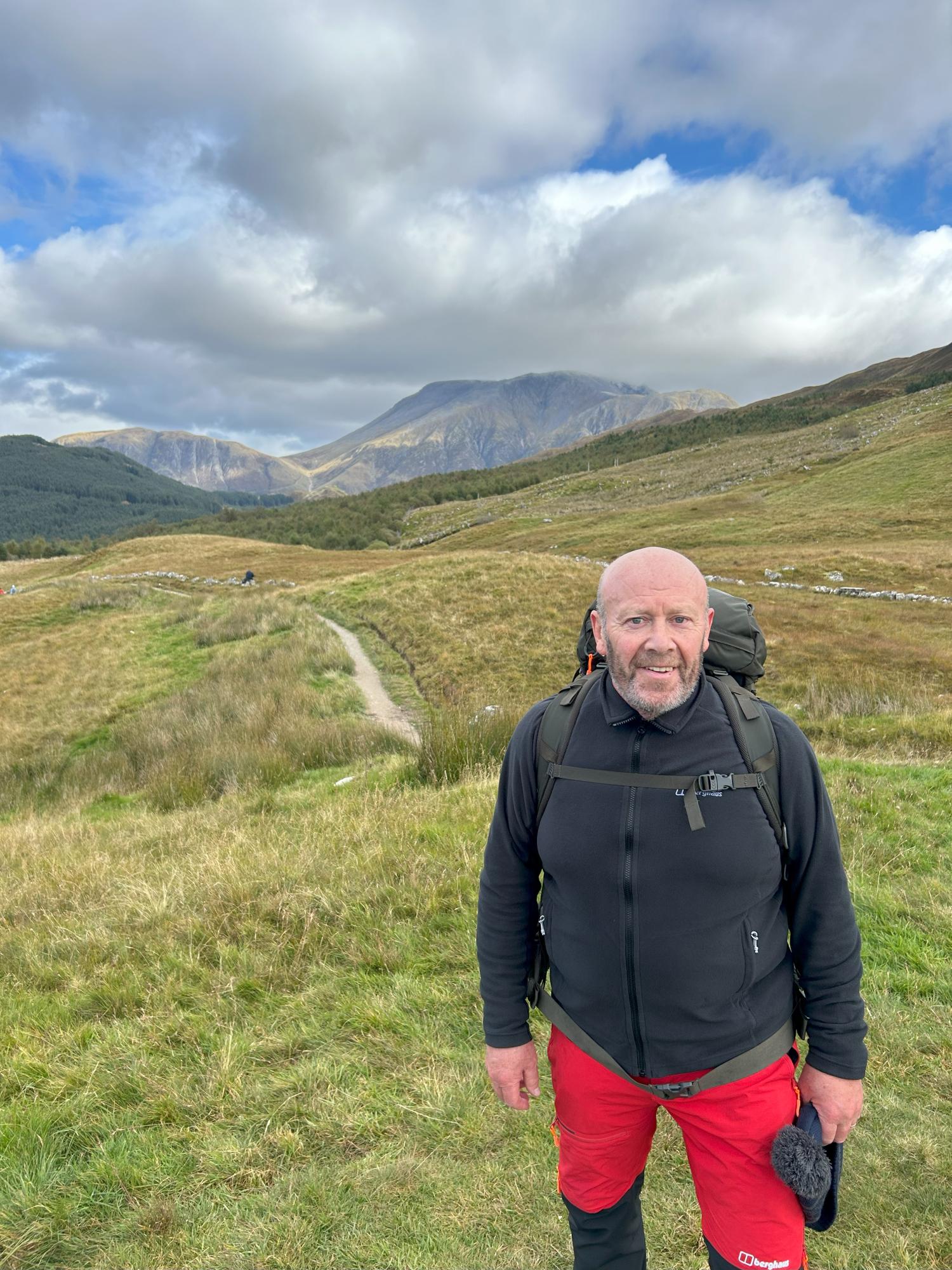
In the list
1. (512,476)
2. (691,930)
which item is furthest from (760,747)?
(512,476)

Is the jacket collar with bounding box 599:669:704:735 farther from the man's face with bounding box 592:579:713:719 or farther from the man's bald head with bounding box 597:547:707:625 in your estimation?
the man's bald head with bounding box 597:547:707:625

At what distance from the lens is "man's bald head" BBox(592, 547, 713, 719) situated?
1981mm

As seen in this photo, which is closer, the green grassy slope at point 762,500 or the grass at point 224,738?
the grass at point 224,738

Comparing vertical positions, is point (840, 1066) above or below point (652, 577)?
below

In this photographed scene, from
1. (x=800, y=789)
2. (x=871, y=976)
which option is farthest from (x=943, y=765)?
(x=800, y=789)

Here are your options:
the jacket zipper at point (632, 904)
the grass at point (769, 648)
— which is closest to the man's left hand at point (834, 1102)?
the jacket zipper at point (632, 904)

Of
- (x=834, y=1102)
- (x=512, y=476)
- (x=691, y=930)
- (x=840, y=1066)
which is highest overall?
(x=512, y=476)

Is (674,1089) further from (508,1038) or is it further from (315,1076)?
(315,1076)

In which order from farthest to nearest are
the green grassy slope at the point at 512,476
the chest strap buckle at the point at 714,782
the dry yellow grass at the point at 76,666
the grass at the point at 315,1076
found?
the green grassy slope at the point at 512,476 < the dry yellow grass at the point at 76,666 < the grass at the point at 315,1076 < the chest strap buckle at the point at 714,782

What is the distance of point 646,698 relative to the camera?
1.99 meters

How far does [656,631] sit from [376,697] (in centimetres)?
1325

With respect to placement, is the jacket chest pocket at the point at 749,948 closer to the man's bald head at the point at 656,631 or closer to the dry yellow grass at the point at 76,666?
the man's bald head at the point at 656,631

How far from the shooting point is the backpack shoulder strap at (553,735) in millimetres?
2141

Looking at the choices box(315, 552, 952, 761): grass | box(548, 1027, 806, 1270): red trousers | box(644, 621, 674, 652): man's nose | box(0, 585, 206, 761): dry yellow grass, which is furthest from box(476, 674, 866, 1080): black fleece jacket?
box(0, 585, 206, 761): dry yellow grass
